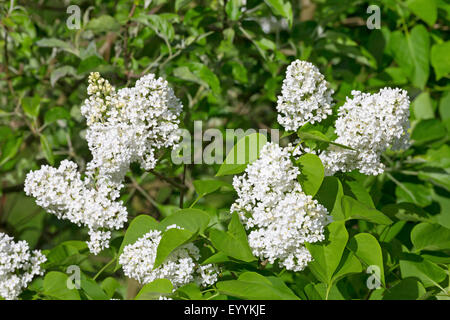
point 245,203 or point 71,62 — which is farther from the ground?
point 71,62

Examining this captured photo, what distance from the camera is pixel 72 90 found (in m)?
2.25

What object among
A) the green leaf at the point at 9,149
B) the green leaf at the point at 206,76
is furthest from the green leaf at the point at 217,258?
the green leaf at the point at 9,149

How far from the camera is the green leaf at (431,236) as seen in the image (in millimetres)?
1118

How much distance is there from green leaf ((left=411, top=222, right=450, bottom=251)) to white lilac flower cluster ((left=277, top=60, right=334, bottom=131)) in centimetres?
32

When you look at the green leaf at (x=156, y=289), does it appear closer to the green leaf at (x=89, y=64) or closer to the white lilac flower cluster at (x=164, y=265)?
the white lilac flower cluster at (x=164, y=265)

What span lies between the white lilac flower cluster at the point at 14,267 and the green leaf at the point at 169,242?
1.18ft

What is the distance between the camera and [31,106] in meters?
1.79

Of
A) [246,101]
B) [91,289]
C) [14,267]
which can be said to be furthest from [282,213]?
[246,101]

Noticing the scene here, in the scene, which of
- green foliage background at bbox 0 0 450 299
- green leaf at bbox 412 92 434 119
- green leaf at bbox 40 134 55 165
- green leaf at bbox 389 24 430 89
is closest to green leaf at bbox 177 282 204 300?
green foliage background at bbox 0 0 450 299

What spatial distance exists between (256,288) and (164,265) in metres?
0.20

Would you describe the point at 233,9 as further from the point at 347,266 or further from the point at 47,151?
the point at 347,266
